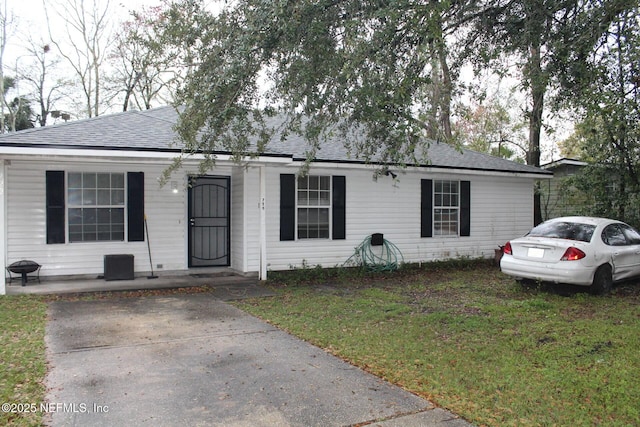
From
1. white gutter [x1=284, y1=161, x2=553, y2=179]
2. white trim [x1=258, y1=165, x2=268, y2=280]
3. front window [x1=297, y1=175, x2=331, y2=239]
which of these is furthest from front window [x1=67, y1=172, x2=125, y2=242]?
front window [x1=297, y1=175, x2=331, y2=239]

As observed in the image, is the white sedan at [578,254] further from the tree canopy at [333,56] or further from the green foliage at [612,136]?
the tree canopy at [333,56]

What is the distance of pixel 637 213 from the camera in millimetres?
12062

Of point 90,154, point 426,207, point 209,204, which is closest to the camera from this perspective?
point 90,154

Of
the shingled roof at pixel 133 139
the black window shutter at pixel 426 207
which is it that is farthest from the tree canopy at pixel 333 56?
the black window shutter at pixel 426 207

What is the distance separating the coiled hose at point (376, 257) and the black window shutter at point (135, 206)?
→ 4.74 meters

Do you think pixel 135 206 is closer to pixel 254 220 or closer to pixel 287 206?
pixel 254 220

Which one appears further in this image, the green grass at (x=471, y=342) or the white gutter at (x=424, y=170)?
the white gutter at (x=424, y=170)

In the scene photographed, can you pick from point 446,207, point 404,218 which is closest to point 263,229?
point 404,218

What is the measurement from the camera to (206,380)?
4539 mm

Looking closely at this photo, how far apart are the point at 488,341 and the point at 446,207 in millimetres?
7716

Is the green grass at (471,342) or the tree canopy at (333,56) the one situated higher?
the tree canopy at (333,56)

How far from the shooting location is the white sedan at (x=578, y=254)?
322 inches

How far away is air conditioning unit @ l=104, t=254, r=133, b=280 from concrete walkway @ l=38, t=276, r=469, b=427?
9.47 ft

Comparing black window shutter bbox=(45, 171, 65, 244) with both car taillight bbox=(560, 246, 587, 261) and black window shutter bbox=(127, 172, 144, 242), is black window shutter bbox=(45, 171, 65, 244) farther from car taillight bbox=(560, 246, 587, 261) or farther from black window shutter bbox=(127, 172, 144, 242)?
car taillight bbox=(560, 246, 587, 261)
